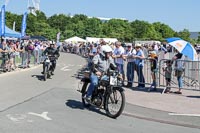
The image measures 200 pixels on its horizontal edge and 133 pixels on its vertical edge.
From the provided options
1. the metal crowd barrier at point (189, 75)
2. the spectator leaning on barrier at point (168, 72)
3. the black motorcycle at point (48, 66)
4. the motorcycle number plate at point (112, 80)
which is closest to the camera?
the motorcycle number plate at point (112, 80)

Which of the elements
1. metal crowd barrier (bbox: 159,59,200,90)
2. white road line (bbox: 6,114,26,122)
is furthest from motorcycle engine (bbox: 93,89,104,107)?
metal crowd barrier (bbox: 159,59,200,90)

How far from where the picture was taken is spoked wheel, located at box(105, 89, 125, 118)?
8885mm

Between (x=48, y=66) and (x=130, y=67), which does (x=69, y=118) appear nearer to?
(x=130, y=67)

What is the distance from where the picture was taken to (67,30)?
100 meters

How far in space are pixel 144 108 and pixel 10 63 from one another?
39.5 ft

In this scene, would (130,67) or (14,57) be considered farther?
(14,57)

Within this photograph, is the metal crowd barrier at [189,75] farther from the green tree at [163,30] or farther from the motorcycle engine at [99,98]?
the green tree at [163,30]

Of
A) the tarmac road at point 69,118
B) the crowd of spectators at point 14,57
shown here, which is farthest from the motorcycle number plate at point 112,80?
the crowd of spectators at point 14,57

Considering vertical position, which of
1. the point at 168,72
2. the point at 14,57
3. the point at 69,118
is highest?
the point at 14,57

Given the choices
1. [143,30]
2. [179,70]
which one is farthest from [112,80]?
[143,30]

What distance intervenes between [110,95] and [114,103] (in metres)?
0.23

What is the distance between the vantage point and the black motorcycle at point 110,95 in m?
8.98

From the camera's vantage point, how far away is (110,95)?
9266 millimetres

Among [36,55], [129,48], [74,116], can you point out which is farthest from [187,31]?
[74,116]
